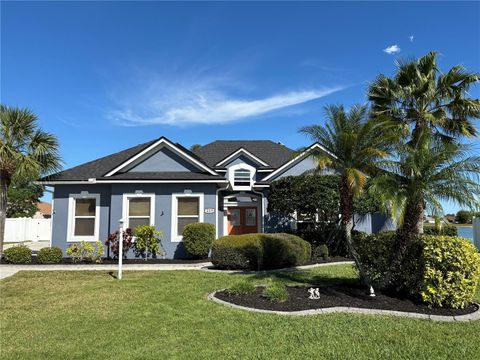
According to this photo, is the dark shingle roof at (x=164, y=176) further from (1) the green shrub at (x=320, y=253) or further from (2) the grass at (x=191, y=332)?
(2) the grass at (x=191, y=332)

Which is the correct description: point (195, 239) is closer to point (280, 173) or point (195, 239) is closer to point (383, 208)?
point (280, 173)

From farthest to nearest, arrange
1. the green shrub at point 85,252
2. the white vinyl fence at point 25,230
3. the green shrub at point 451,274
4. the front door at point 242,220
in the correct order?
the white vinyl fence at point 25,230 → the front door at point 242,220 → the green shrub at point 85,252 → the green shrub at point 451,274

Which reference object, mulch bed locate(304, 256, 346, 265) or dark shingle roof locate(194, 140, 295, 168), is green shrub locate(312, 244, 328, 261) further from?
dark shingle roof locate(194, 140, 295, 168)

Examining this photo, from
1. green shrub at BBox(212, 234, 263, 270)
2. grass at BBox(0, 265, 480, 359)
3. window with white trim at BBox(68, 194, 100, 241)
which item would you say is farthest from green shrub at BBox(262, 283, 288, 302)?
window with white trim at BBox(68, 194, 100, 241)

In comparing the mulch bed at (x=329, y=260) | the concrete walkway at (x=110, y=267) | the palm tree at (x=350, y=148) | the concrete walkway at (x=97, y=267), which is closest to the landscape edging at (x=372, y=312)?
the palm tree at (x=350, y=148)

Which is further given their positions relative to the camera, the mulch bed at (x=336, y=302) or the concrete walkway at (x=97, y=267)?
the concrete walkway at (x=97, y=267)

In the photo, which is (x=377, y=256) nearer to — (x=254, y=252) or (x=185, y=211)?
(x=254, y=252)

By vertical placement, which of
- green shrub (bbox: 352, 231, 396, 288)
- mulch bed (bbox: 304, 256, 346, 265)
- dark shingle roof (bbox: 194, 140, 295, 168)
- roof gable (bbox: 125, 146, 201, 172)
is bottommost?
mulch bed (bbox: 304, 256, 346, 265)

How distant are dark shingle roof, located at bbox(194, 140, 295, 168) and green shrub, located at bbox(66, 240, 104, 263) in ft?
32.7

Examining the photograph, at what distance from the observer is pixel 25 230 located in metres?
31.2

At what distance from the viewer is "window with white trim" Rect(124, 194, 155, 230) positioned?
1623 cm

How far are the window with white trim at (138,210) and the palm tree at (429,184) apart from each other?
10.8 m

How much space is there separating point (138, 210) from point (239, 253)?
6.02 meters

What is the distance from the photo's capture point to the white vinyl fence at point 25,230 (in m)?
30.1
